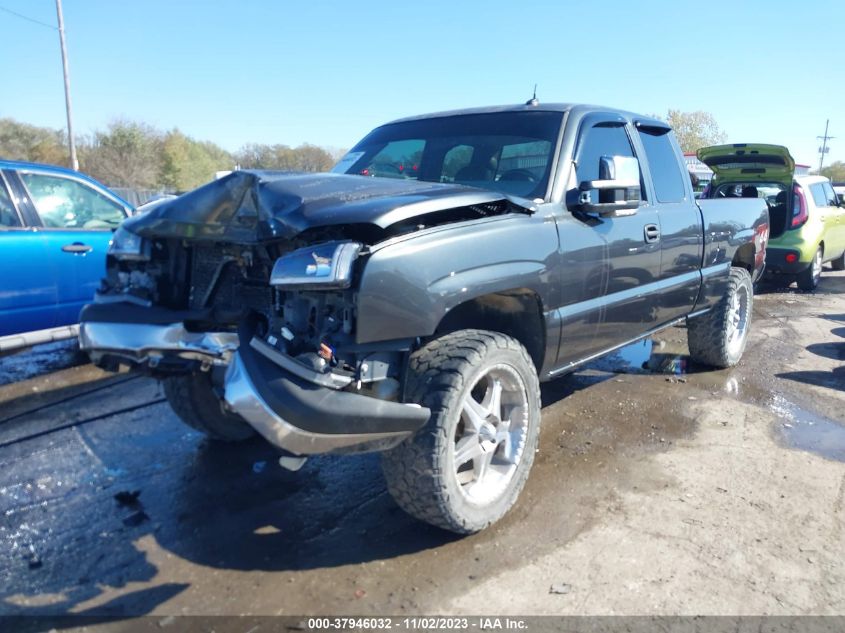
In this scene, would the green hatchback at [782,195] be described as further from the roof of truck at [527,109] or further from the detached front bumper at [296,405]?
the detached front bumper at [296,405]

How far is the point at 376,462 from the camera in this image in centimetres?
387

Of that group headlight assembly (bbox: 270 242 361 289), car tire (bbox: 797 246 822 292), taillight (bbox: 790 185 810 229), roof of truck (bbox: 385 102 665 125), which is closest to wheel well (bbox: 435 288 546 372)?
headlight assembly (bbox: 270 242 361 289)

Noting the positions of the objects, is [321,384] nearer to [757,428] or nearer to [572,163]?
[572,163]

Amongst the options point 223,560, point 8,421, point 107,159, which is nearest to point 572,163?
point 223,560

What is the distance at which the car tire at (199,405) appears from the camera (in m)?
3.71

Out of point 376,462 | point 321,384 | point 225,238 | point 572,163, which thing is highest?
point 572,163

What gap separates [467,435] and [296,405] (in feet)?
3.20

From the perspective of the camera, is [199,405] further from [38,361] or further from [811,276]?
[811,276]

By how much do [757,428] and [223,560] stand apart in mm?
3606

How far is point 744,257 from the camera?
588 cm

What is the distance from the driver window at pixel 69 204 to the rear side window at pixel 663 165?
4809mm

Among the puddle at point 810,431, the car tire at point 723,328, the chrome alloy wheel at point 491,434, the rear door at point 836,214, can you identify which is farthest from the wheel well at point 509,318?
the rear door at point 836,214

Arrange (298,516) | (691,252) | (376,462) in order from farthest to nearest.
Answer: (691,252) → (376,462) → (298,516)

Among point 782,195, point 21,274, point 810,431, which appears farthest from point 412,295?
point 782,195
